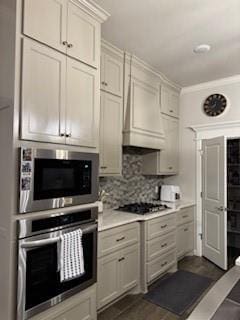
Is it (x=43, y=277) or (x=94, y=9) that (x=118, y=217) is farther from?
(x=94, y=9)

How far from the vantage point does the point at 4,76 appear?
1646 millimetres

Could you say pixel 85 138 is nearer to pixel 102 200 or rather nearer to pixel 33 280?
pixel 33 280

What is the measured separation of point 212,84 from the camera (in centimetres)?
395

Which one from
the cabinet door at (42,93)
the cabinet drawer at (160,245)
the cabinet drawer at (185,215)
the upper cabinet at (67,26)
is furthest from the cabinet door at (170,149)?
the cabinet door at (42,93)

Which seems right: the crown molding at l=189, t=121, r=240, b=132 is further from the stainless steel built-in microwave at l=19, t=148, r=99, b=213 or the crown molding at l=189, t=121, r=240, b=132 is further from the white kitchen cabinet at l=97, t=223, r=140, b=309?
the stainless steel built-in microwave at l=19, t=148, r=99, b=213

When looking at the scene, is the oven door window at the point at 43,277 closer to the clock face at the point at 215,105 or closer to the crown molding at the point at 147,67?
the crown molding at the point at 147,67

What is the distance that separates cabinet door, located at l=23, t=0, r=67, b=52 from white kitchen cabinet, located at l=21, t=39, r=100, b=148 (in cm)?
7

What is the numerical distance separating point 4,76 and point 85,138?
0.75m

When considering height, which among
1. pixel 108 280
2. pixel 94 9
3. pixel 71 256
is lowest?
pixel 108 280

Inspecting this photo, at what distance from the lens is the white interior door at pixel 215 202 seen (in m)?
3.53

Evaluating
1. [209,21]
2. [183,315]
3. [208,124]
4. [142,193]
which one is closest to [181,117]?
[208,124]

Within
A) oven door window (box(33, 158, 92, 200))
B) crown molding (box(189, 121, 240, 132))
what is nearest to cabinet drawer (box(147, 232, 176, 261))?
oven door window (box(33, 158, 92, 200))

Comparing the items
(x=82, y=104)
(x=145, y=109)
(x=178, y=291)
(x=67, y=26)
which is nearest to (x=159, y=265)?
(x=178, y=291)

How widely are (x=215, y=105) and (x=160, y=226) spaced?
2.19 metres
